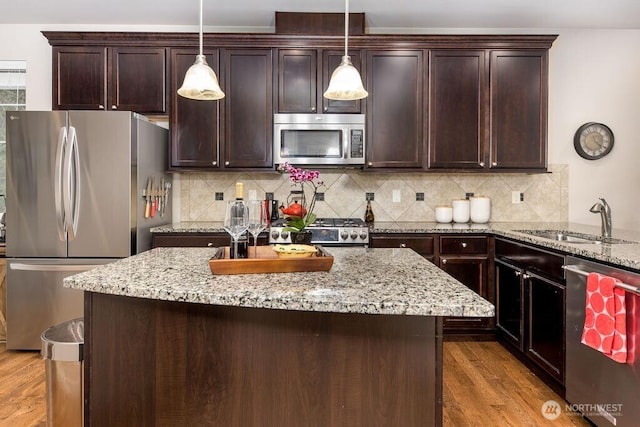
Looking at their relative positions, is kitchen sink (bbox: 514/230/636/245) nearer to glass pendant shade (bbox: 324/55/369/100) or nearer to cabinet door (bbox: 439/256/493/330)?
cabinet door (bbox: 439/256/493/330)

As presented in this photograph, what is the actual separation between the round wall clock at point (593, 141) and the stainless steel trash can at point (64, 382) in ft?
13.5

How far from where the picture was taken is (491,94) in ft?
11.8

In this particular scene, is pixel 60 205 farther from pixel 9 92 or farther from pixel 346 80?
pixel 346 80

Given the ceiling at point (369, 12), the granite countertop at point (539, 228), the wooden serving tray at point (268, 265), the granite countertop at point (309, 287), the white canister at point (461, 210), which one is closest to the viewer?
the granite countertop at point (309, 287)

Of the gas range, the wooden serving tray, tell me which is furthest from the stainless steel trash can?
the gas range

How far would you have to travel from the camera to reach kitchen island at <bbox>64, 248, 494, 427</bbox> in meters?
1.35

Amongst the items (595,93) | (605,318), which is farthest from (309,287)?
(595,93)

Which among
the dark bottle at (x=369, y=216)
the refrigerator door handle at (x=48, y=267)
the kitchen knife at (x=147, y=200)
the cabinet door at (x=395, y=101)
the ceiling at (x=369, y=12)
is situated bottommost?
the refrigerator door handle at (x=48, y=267)

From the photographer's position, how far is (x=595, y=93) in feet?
12.8

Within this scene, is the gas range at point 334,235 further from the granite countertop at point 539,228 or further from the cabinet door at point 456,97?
the cabinet door at point 456,97

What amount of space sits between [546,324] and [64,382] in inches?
99.2

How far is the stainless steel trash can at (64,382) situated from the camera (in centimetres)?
163

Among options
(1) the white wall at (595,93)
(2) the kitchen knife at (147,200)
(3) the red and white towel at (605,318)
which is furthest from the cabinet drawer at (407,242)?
(2) the kitchen knife at (147,200)

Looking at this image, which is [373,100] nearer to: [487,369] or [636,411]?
[487,369]
